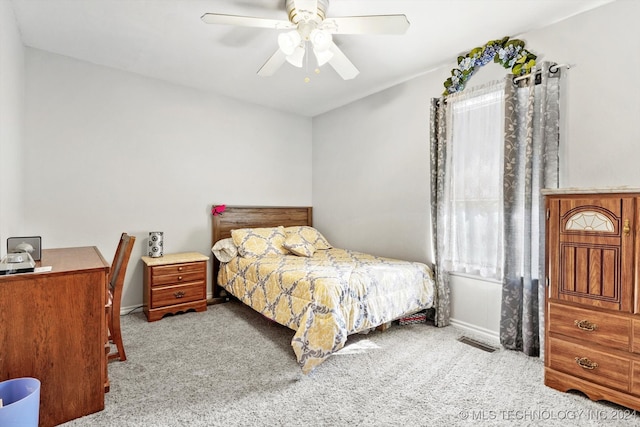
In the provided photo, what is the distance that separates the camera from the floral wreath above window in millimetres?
2496

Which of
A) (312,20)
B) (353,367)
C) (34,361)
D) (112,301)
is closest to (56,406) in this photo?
(34,361)

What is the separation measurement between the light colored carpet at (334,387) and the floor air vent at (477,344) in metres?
0.07

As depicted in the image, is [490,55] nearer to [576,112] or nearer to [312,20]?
[576,112]

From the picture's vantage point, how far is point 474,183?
2.86 m

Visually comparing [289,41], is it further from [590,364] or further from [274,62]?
[590,364]

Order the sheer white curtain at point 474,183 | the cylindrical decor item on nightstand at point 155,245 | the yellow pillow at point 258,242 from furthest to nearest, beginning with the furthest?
1. the yellow pillow at point 258,242
2. the cylindrical decor item on nightstand at point 155,245
3. the sheer white curtain at point 474,183

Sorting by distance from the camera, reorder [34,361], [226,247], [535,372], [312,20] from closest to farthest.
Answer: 1. [34,361]
2. [312,20]
3. [535,372]
4. [226,247]

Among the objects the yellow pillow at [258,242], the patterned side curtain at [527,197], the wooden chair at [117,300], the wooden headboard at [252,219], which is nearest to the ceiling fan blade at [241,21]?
the wooden chair at [117,300]

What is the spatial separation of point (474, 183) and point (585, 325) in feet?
4.62

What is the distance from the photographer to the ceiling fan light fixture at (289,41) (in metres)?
1.95

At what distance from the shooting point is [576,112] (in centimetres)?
228

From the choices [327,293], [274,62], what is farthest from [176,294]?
[274,62]

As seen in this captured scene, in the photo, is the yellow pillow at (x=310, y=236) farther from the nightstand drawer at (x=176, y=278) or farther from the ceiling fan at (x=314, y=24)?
the ceiling fan at (x=314, y=24)

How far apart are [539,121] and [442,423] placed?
89.7 inches
